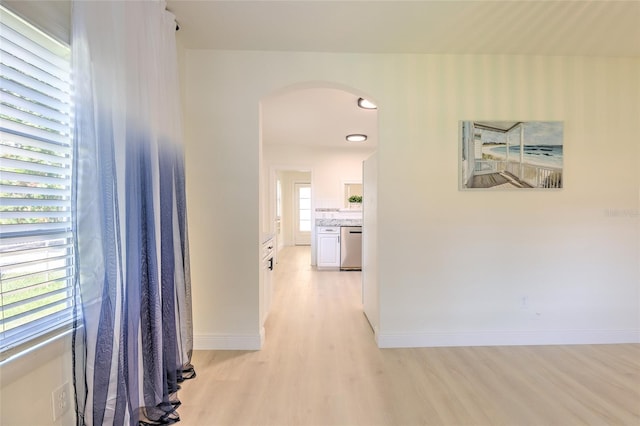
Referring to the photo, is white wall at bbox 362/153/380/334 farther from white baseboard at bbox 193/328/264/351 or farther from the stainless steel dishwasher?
the stainless steel dishwasher

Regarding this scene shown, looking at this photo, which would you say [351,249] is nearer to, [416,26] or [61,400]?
[416,26]

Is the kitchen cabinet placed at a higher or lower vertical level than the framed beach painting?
lower

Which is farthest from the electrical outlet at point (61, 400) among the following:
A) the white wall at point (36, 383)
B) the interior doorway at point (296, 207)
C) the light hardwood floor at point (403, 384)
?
the interior doorway at point (296, 207)

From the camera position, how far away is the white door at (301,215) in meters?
9.45

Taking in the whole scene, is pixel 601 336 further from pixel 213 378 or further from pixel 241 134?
pixel 241 134

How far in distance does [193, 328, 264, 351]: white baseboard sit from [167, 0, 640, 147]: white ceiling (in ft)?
7.71

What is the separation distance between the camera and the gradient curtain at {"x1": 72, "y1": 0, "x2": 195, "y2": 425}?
3.97ft

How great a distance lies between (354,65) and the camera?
8.12ft

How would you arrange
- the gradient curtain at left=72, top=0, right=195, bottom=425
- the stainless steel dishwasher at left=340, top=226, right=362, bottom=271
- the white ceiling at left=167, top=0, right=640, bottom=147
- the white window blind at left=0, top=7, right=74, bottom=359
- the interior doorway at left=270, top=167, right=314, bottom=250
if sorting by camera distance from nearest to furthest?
the white window blind at left=0, top=7, right=74, bottom=359
the gradient curtain at left=72, top=0, right=195, bottom=425
the white ceiling at left=167, top=0, right=640, bottom=147
the stainless steel dishwasher at left=340, top=226, right=362, bottom=271
the interior doorway at left=270, top=167, right=314, bottom=250

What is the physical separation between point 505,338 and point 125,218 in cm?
292

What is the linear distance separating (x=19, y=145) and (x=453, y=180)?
2650mm

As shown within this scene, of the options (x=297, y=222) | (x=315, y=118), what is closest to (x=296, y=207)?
(x=297, y=222)

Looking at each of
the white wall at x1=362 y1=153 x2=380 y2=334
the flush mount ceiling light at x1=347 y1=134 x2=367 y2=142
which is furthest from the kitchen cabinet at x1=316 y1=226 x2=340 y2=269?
the white wall at x1=362 y1=153 x2=380 y2=334

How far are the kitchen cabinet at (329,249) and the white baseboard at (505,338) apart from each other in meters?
3.15
